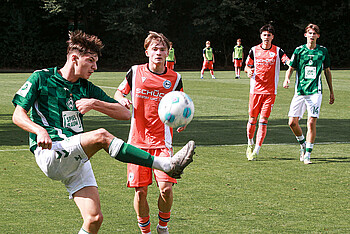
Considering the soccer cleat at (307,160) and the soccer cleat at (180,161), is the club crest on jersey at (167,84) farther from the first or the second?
the soccer cleat at (307,160)

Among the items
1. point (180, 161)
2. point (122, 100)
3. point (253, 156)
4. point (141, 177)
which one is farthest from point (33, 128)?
point (253, 156)

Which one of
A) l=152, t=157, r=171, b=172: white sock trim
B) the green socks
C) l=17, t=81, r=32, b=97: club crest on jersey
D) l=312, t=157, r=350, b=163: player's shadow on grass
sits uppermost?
l=17, t=81, r=32, b=97: club crest on jersey

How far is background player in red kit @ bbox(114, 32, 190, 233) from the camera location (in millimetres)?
5715

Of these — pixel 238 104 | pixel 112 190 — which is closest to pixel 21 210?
pixel 112 190

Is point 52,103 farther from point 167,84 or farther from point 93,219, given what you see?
point 167,84

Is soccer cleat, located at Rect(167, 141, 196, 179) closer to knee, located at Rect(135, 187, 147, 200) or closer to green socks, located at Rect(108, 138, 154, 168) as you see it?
green socks, located at Rect(108, 138, 154, 168)

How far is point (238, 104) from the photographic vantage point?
19.6 meters

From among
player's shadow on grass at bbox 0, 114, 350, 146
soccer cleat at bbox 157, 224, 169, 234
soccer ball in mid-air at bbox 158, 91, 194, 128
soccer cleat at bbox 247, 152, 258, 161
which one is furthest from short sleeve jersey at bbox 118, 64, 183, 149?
player's shadow on grass at bbox 0, 114, 350, 146

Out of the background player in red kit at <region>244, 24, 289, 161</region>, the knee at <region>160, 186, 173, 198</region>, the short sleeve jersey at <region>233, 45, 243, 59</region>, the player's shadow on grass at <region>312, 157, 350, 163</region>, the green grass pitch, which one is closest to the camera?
the knee at <region>160, 186, 173, 198</region>

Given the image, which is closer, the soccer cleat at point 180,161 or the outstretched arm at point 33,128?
the outstretched arm at point 33,128

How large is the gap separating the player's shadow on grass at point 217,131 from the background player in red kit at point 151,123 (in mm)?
5713

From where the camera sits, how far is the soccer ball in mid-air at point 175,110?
545cm

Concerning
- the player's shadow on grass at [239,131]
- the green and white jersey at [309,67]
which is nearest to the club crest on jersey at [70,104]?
the green and white jersey at [309,67]

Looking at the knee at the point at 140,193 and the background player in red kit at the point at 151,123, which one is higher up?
the background player in red kit at the point at 151,123
